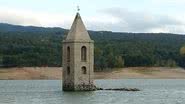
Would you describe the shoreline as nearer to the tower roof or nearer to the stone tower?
the stone tower

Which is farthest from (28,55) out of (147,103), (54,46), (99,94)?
(147,103)

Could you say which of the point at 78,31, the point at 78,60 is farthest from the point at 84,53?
the point at 78,31

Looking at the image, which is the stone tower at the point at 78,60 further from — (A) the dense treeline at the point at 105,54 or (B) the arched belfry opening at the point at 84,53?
(A) the dense treeline at the point at 105,54

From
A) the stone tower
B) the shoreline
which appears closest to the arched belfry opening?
the stone tower

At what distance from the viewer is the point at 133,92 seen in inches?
2175

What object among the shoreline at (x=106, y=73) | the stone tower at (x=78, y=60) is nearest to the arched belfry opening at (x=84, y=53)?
the stone tower at (x=78, y=60)

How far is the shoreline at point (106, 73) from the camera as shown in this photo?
11206 centimetres

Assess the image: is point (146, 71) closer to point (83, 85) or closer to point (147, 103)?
point (83, 85)

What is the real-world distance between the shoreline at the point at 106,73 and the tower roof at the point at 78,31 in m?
58.2

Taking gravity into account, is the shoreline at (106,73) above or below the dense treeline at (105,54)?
below

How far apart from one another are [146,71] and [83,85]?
226ft

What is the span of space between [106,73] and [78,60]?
6642cm

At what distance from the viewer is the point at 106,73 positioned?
119 m

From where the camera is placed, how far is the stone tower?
5259 cm
